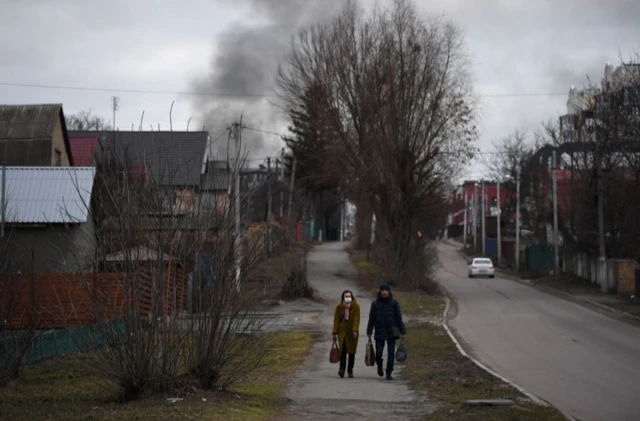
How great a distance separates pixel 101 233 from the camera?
11375 mm

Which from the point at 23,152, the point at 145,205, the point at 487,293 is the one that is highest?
the point at 23,152

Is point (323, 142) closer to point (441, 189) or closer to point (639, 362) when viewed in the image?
point (441, 189)

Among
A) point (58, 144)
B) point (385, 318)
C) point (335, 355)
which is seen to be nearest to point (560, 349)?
point (385, 318)

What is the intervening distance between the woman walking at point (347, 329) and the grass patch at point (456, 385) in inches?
45.9

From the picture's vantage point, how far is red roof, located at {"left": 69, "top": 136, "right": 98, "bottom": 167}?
153 feet

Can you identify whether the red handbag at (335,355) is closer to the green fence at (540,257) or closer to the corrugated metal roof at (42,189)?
the corrugated metal roof at (42,189)

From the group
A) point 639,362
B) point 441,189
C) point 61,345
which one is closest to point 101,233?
point 61,345

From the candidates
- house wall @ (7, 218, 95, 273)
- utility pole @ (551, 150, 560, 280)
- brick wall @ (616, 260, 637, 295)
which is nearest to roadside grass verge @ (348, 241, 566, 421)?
house wall @ (7, 218, 95, 273)

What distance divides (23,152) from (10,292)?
2572 cm

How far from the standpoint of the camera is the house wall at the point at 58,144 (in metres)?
37.9

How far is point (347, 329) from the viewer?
15578 mm

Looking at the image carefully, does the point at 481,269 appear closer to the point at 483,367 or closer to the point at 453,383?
the point at 483,367

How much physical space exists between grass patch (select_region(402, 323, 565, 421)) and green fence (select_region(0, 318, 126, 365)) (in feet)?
14.1

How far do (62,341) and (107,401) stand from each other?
19.6 ft
